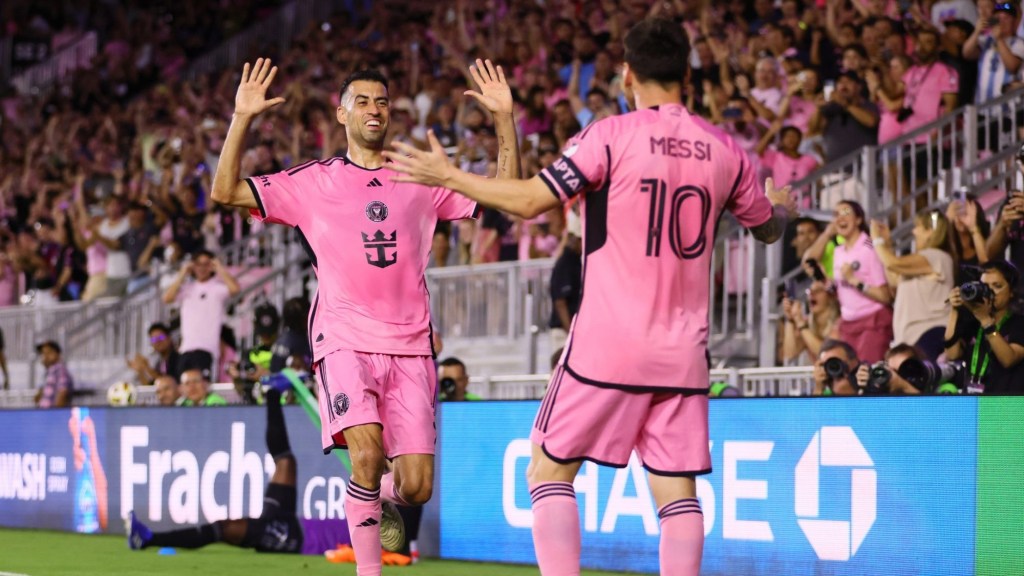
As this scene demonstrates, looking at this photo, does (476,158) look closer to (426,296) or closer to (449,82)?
(449,82)

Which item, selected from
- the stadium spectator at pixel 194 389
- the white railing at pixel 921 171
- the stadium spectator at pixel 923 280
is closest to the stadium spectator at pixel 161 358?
the stadium spectator at pixel 194 389

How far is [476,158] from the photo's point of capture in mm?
17688

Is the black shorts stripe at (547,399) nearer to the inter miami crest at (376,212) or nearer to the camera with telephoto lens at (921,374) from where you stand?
the inter miami crest at (376,212)

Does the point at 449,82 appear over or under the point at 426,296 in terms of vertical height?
over

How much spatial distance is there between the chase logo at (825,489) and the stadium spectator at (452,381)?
3624 millimetres

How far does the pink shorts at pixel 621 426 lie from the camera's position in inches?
228

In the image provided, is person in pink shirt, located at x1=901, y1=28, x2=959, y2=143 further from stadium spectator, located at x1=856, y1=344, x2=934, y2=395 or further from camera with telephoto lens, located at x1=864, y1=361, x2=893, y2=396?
camera with telephoto lens, located at x1=864, y1=361, x2=893, y2=396

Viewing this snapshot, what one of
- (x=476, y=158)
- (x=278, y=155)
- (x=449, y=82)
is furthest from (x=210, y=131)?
(x=476, y=158)

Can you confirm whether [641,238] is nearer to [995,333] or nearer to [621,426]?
[621,426]

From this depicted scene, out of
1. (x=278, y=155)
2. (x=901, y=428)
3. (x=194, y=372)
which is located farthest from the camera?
(x=278, y=155)

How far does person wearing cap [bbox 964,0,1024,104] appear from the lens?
13570 millimetres

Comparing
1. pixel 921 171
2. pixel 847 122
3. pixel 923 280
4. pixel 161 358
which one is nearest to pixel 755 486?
pixel 923 280

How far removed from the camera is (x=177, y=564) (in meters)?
11.0

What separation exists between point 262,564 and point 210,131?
12.7 m
